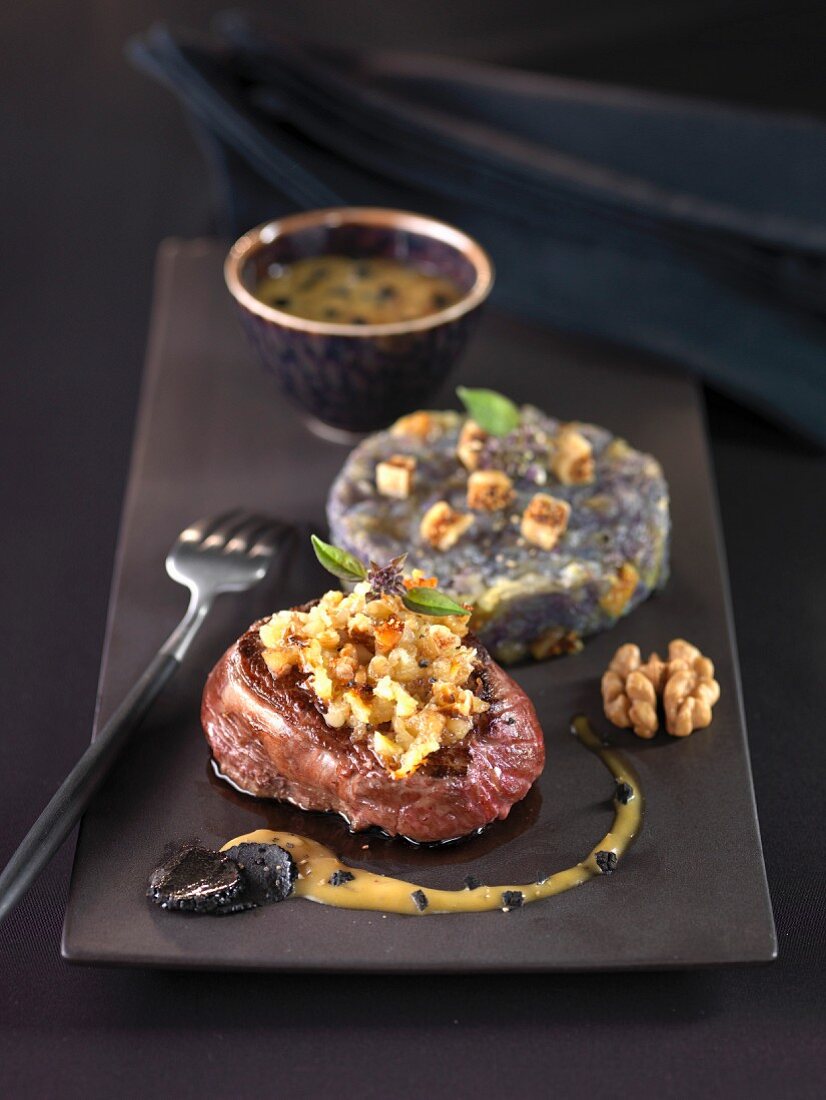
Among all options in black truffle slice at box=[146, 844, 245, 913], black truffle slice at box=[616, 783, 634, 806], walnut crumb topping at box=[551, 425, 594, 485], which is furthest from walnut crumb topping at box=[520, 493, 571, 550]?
black truffle slice at box=[146, 844, 245, 913]

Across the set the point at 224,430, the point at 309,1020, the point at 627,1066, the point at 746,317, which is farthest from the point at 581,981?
the point at 746,317

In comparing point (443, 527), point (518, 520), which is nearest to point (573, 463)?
point (518, 520)

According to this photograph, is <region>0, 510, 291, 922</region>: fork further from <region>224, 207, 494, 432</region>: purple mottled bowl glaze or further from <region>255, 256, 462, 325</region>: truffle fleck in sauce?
<region>255, 256, 462, 325</region>: truffle fleck in sauce

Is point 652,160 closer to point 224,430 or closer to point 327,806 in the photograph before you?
point 224,430

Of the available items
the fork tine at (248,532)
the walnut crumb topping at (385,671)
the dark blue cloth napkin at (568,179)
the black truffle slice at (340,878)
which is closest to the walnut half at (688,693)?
the walnut crumb topping at (385,671)

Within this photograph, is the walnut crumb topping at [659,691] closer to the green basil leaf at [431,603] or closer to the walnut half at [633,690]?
the walnut half at [633,690]
